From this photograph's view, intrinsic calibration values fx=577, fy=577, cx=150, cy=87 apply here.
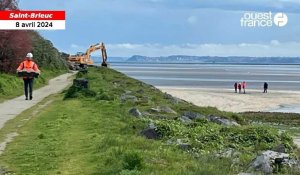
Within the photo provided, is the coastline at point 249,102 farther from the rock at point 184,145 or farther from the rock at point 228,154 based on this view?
the rock at point 228,154

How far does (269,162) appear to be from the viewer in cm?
964

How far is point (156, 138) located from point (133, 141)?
155 centimetres

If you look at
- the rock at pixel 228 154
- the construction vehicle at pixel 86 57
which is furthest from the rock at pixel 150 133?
the construction vehicle at pixel 86 57

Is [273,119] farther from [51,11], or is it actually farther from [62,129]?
[62,129]

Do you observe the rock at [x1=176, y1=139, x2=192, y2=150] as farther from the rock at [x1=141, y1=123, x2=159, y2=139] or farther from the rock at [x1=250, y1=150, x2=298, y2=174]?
the rock at [x1=250, y1=150, x2=298, y2=174]

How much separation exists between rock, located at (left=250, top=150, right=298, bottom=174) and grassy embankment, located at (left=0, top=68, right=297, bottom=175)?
243mm

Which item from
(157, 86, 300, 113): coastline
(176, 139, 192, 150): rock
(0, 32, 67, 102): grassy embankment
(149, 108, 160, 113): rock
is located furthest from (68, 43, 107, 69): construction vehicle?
(176, 139, 192, 150): rock

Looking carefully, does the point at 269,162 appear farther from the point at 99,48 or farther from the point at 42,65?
the point at 99,48

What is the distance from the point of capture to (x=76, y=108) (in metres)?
20.0

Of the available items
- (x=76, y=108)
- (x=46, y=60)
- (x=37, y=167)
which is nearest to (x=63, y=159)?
(x=37, y=167)

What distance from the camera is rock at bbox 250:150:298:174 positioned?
9.38 m

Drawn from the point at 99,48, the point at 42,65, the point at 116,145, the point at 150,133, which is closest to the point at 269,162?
the point at 116,145

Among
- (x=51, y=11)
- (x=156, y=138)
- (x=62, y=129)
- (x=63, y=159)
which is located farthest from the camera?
(x=51, y=11)

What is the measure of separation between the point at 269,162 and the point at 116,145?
303 centimetres
